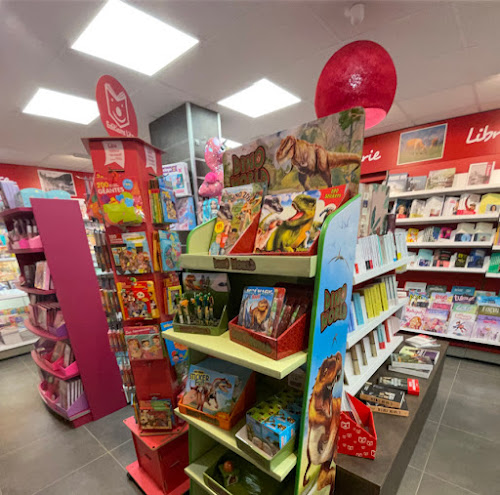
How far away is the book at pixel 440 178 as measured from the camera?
11.8 feet

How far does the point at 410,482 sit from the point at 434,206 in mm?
3330

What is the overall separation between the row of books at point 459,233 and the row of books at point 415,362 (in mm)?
2108

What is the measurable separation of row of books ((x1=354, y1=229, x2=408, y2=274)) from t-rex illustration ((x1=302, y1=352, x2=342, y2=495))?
537 mm

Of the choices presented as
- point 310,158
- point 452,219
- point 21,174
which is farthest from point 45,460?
point 21,174

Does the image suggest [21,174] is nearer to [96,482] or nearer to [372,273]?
[96,482]

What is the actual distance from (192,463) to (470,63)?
161 inches

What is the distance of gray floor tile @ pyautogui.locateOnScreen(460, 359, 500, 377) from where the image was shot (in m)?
3.16

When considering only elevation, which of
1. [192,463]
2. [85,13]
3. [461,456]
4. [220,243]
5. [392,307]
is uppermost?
[85,13]

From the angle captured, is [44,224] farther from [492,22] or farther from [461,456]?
[492,22]

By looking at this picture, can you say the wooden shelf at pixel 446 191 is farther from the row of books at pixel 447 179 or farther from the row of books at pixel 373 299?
the row of books at pixel 373 299

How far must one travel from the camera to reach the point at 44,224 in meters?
2.23

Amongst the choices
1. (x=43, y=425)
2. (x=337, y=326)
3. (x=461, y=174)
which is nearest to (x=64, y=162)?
(x=43, y=425)

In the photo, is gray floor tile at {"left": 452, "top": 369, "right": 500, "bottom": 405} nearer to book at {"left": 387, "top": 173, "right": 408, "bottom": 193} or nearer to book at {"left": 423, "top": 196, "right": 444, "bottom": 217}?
book at {"left": 423, "top": 196, "right": 444, "bottom": 217}

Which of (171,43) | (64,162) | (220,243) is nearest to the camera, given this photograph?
(220,243)
